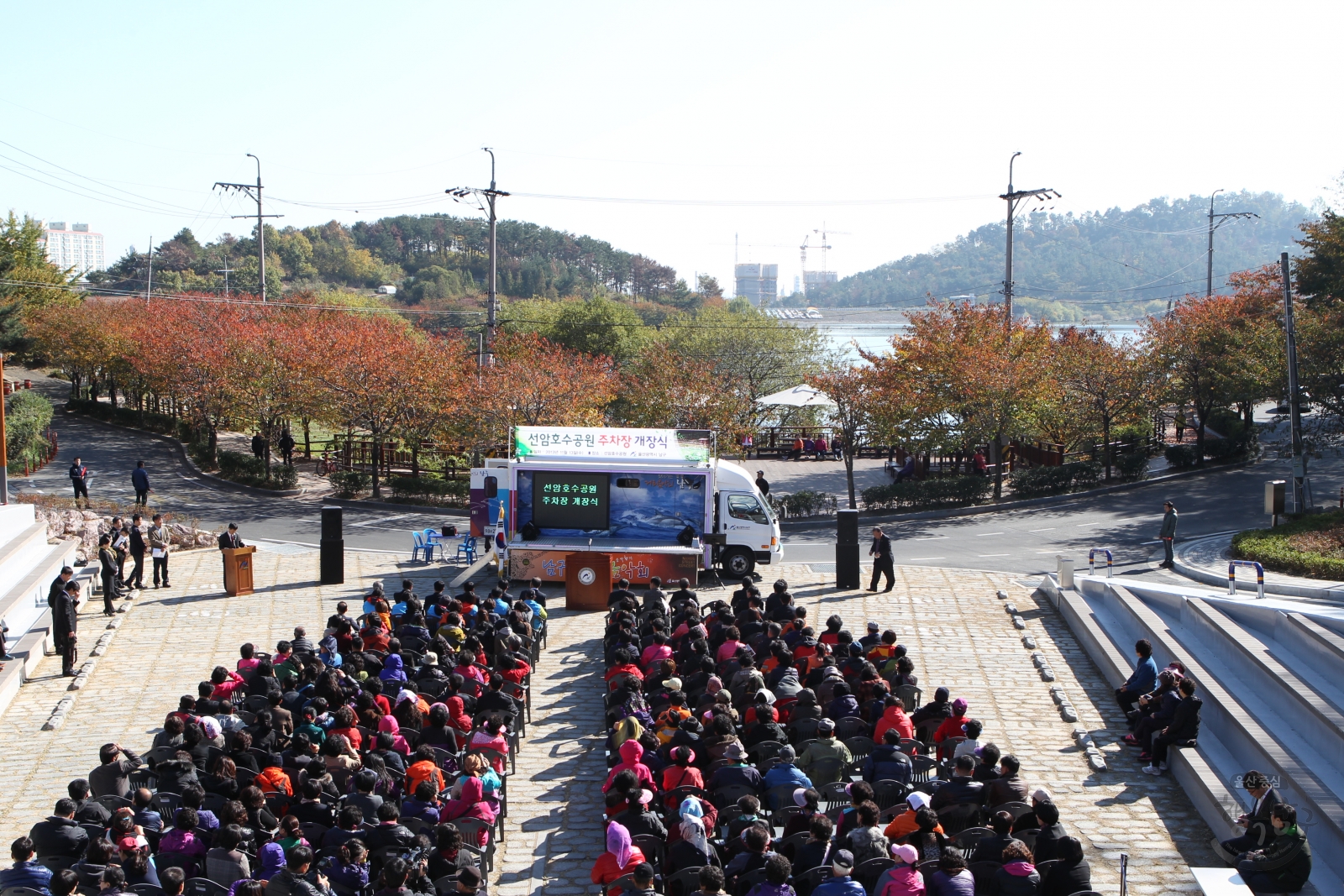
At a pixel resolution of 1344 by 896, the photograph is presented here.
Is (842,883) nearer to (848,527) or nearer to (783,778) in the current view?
(783,778)

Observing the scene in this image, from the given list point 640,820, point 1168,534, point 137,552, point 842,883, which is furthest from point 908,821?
point 1168,534

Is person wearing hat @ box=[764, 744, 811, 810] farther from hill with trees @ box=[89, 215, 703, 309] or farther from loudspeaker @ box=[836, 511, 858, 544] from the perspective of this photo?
hill with trees @ box=[89, 215, 703, 309]

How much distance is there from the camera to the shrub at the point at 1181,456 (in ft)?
125

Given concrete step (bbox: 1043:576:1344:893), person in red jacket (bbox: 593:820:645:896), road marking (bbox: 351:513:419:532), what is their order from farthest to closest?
road marking (bbox: 351:513:419:532) → concrete step (bbox: 1043:576:1344:893) → person in red jacket (bbox: 593:820:645:896)

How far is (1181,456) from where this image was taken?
38.2 metres

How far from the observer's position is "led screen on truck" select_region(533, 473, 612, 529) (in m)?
23.2

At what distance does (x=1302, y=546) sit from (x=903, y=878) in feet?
63.4

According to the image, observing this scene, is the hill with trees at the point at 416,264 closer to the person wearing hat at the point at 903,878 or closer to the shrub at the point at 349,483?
the shrub at the point at 349,483

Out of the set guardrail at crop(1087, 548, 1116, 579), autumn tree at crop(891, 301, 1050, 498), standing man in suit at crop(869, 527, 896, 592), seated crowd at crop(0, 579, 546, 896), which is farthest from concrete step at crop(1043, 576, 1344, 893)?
autumn tree at crop(891, 301, 1050, 498)

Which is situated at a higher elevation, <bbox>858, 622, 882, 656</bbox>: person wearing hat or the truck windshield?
the truck windshield

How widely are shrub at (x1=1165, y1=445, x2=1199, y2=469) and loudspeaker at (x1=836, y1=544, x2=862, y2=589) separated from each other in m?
21.2

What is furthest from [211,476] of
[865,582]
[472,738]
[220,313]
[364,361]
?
[472,738]

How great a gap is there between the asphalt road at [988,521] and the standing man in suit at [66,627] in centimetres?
1084

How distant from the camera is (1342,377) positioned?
2983cm
